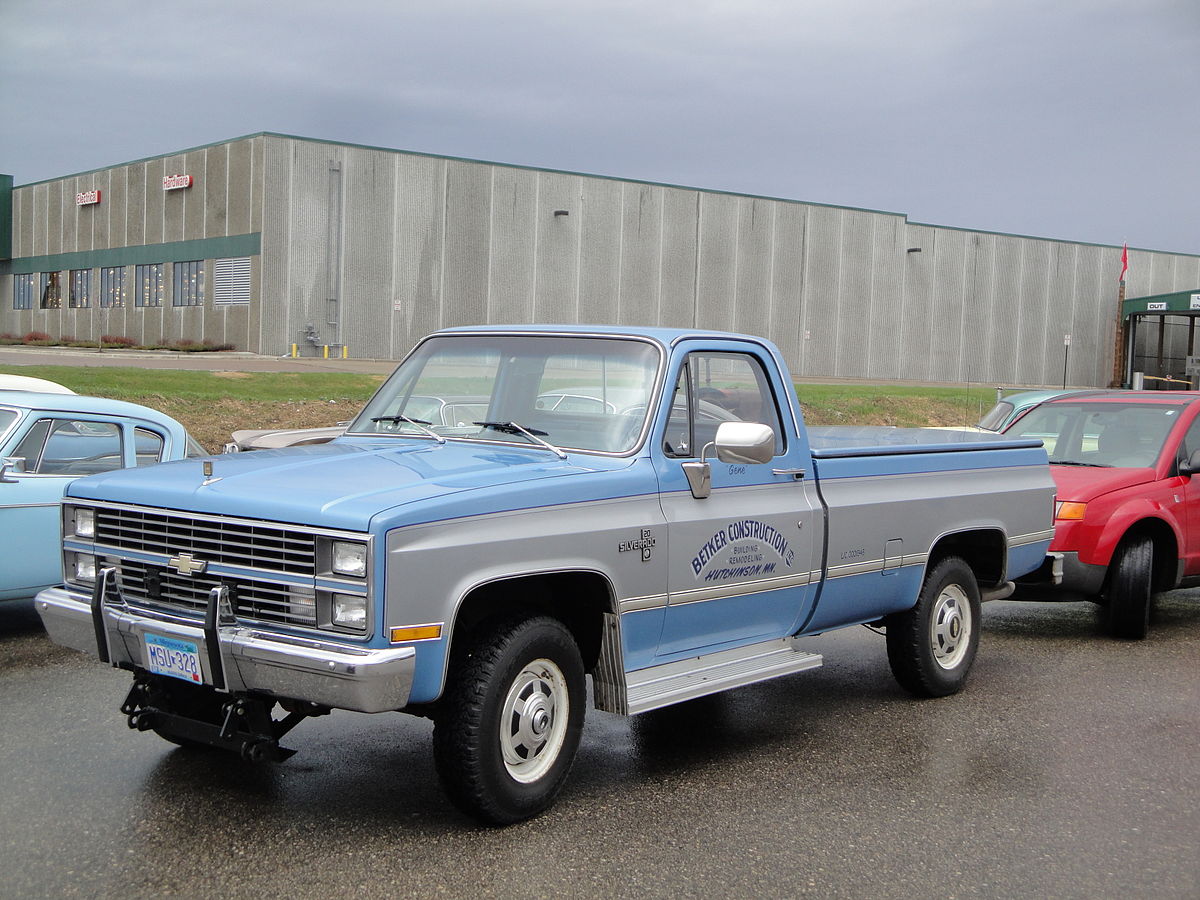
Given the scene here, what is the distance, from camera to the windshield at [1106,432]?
980cm

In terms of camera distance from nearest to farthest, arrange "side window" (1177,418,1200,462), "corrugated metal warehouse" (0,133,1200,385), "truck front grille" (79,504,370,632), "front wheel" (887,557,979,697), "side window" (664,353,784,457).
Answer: "truck front grille" (79,504,370,632) → "side window" (664,353,784,457) → "front wheel" (887,557,979,697) → "side window" (1177,418,1200,462) → "corrugated metal warehouse" (0,133,1200,385)

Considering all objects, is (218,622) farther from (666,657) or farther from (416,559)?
(666,657)

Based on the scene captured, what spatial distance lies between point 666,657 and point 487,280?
47428 millimetres

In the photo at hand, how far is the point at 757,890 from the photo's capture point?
4.41 m

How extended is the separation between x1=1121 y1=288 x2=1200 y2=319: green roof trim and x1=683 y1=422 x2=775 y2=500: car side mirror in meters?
64.2

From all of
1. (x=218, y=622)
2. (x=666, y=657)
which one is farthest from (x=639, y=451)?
(x=218, y=622)

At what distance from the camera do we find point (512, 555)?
4766 mm

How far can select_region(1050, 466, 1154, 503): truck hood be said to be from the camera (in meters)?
9.09

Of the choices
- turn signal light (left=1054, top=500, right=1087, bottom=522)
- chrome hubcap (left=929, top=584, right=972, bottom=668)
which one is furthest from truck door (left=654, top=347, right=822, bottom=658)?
turn signal light (left=1054, top=500, right=1087, bottom=522)

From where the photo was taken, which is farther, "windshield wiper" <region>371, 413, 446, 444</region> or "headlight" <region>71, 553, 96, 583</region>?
"windshield wiper" <region>371, 413, 446, 444</region>

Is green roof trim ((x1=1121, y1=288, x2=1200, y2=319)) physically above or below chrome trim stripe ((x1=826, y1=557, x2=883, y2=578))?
above

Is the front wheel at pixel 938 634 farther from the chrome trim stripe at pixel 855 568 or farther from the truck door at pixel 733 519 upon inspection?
the truck door at pixel 733 519

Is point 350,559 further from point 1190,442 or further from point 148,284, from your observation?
point 148,284

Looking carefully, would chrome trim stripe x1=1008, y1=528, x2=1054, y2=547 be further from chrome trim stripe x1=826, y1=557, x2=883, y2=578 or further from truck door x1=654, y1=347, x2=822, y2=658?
truck door x1=654, y1=347, x2=822, y2=658
